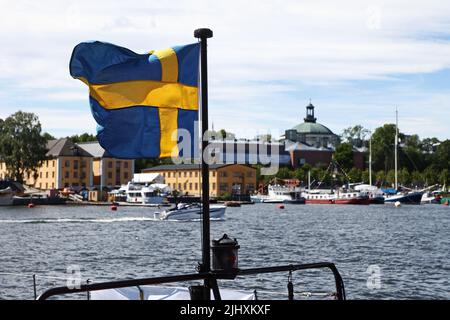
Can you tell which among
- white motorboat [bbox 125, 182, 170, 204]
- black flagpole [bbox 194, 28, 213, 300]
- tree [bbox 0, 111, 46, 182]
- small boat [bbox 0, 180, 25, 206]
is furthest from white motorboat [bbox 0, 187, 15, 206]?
black flagpole [bbox 194, 28, 213, 300]

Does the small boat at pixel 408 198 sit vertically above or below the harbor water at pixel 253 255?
above

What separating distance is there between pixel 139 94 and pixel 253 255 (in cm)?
4409

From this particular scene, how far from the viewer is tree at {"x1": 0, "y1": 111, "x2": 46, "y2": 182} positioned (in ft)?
562

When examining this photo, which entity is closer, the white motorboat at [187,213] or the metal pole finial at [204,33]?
the metal pole finial at [204,33]

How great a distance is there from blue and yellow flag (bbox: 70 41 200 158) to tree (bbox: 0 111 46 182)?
164 meters

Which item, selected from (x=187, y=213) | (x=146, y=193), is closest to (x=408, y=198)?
(x=146, y=193)

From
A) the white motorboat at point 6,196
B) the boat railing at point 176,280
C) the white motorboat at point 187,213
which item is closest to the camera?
the boat railing at point 176,280

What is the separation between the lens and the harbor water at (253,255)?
37.0 m

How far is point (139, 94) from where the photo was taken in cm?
1207

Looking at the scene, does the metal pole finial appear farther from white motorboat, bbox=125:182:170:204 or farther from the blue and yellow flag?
white motorboat, bbox=125:182:170:204

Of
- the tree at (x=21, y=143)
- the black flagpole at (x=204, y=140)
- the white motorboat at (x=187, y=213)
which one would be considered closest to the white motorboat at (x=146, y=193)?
the tree at (x=21, y=143)

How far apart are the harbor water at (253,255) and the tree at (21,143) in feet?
260

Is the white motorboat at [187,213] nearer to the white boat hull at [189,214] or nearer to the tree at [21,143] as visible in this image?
the white boat hull at [189,214]
